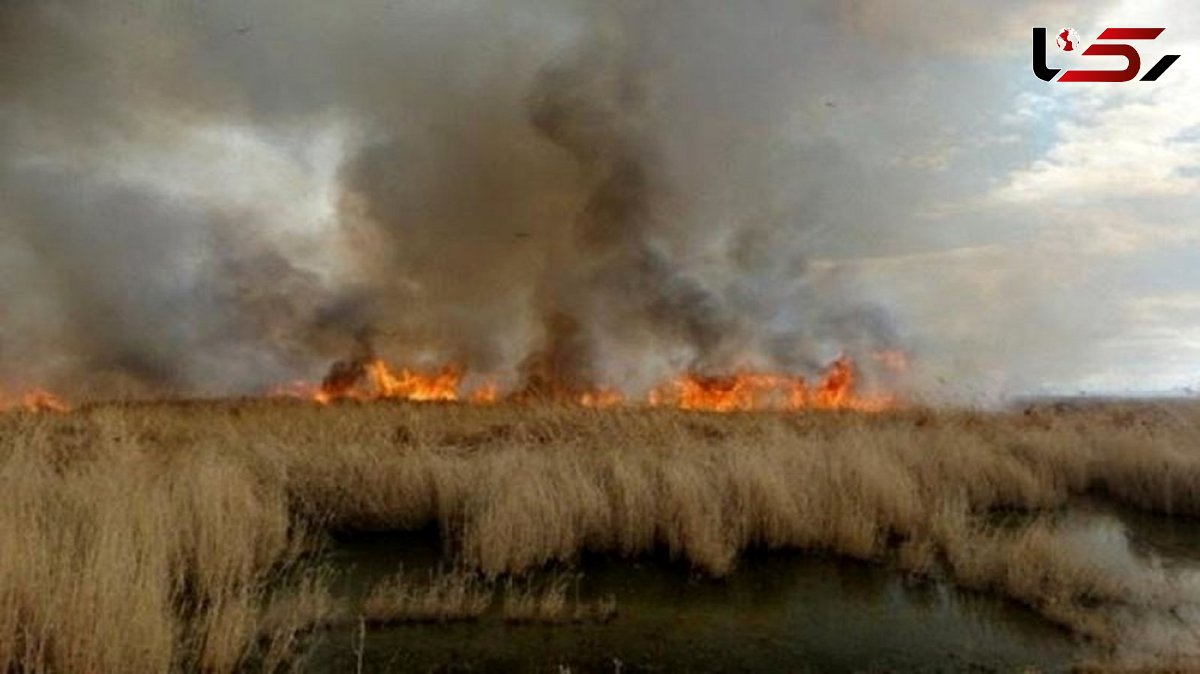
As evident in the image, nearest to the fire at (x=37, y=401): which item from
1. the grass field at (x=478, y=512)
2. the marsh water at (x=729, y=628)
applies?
the grass field at (x=478, y=512)

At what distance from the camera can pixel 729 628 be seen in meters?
9.56

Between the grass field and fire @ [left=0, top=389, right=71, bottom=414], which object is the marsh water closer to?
the grass field

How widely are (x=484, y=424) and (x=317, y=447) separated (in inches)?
286

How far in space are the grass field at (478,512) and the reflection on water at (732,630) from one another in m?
0.37

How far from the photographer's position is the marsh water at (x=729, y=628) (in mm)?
8305

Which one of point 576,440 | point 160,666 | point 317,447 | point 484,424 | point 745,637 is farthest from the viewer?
point 484,424

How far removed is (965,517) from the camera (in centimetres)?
1318

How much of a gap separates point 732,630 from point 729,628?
0.17 ft

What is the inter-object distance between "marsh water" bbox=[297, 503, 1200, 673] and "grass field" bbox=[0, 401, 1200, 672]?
1.08 feet

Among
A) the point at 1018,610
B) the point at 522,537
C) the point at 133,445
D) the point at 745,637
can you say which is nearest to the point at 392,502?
the point at 522,537

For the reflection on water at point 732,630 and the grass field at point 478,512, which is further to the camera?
the reflection on water at point 732,630

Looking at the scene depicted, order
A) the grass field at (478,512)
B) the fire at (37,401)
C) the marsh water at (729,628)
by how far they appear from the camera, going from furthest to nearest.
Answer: the fire at (37,401)
the marsh water at (729,628)
the grass field at (478,512)

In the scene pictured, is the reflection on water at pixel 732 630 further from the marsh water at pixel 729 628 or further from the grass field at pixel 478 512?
the grass field at pixel 478 512

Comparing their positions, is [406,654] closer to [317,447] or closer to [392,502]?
[392,502]
